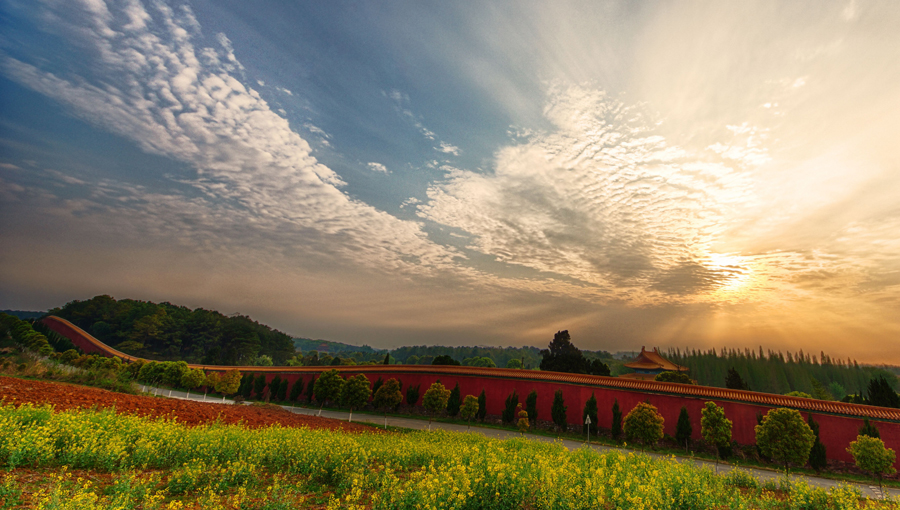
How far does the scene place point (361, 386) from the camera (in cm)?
3225

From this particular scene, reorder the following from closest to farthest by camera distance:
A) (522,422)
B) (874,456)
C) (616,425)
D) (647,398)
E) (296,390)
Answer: (874,456), (616,425), (647,398), (522,422), (296,390)

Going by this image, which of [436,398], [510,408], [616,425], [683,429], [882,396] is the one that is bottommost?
[510,408]

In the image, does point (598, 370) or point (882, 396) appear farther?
point (598, 370)

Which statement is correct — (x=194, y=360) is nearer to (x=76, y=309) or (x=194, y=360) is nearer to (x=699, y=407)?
(x=76, y=309)

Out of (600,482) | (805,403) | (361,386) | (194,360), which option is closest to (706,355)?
(805,403)

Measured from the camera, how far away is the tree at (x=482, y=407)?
30438mm

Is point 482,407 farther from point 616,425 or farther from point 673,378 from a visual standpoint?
point 673,378

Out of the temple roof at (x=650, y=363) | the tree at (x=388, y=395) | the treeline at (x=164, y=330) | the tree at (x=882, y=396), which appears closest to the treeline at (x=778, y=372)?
the temple roof at (x=650, y=363)

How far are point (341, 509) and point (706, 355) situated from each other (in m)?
84.4

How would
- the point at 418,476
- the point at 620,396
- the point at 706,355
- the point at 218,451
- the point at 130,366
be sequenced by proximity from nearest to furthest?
the point at 418,476
the point at 218,451
the point at 620,396
the point at 130,366
the point at 706,355

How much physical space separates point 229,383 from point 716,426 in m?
43.6

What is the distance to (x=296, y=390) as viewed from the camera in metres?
39.5

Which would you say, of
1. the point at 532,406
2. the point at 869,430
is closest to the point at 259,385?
the point at 532,406

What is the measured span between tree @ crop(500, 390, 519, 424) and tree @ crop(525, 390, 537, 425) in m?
0.81
